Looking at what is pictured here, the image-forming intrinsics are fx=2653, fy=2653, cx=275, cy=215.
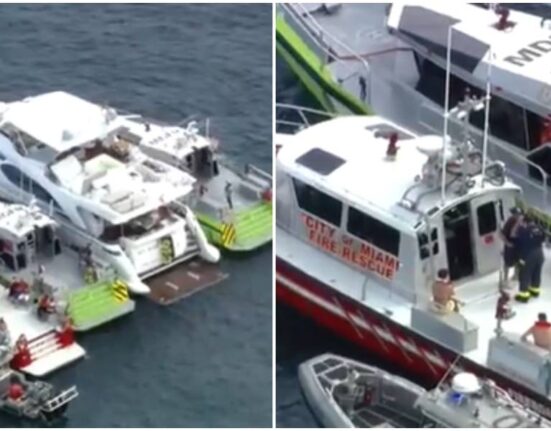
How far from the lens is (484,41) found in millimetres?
23781

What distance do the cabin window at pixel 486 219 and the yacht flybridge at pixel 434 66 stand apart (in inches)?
37.4

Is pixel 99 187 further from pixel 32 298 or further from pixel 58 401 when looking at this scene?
pixel 58 401

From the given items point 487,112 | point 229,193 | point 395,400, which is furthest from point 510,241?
point 229,193

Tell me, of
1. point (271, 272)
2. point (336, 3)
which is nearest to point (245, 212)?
point (271, 272)

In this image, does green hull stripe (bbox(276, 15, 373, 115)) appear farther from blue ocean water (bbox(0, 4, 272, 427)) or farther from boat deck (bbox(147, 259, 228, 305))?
boat deck (bbox(147, 259, 228, 305))

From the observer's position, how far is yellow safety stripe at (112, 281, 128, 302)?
23.5 metres

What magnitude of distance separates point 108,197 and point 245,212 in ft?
4.35

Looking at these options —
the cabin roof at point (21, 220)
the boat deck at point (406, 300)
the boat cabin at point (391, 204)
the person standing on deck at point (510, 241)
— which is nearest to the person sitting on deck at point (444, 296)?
the boat deck at point (406, 300)

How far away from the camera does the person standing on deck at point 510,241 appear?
21.7 meters

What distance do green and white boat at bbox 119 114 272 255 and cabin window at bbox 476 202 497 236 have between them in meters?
3.04

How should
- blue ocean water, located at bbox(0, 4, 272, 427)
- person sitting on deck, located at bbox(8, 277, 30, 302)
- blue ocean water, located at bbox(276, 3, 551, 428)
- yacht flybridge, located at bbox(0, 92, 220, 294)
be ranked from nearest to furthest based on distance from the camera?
blue ocean water, located at bbox(276, 3, 551, 428), blue ocean water, located at bbox(0, 4, 272, 427), person sitting on deck, located at bbox(8, 277, 30, 302), yacht flybridge, located at bbox(0, 92, 220, 294)

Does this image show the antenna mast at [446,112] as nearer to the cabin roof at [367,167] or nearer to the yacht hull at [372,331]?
the cabin roof at [367,167]

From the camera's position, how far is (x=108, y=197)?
24281 millimetres

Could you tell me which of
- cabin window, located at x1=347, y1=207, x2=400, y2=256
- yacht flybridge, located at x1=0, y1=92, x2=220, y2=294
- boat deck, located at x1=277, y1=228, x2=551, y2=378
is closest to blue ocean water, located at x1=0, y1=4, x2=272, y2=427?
yacht flybridge, located at x1=0, y1=92, x2=220, y2=294
